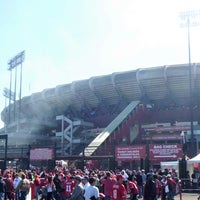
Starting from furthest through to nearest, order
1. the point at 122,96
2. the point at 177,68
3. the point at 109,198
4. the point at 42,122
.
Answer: the point at 42,122, the point at 122,96, the point at 177,68, the point at 109,198

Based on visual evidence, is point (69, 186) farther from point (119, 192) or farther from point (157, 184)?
point (119, 192)

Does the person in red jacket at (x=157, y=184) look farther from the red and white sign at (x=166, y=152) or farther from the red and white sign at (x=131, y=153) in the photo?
the red and white sign at (x=131, y=153)

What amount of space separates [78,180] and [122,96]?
5182cm

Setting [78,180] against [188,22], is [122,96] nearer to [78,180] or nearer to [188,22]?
[188,22]

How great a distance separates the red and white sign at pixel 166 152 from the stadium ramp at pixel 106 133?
13.1 metres

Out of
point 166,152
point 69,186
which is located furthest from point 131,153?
point 69,186

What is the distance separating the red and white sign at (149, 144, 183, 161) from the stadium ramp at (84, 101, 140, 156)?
13.1 metres

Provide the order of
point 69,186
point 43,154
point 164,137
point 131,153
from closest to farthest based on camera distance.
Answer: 1. point 69,186
2. point 131,153
3. point 43,154
4. point 164,137

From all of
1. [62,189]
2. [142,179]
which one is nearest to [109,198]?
[62,189]

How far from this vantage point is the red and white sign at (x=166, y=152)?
2819cm

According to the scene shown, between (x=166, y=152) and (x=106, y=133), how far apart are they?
67.8 feet

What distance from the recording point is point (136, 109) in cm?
5666

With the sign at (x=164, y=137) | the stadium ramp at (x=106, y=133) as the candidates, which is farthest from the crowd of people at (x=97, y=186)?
the sign at (x=164, y=137)

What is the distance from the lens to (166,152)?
28234 millimetres
